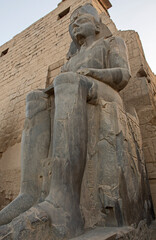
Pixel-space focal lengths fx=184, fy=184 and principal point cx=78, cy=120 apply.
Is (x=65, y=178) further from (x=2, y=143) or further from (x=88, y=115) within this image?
(x=2, y=143)

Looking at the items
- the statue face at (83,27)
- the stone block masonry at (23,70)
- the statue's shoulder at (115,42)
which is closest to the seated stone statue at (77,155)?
the statue's shoulder at (115,42)

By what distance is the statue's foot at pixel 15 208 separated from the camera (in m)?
1.12

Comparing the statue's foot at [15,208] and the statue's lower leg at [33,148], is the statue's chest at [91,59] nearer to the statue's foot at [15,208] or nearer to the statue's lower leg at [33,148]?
the statue's lower leg at [33,148]

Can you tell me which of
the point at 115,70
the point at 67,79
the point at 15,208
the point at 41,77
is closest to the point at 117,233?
the point at 15,208

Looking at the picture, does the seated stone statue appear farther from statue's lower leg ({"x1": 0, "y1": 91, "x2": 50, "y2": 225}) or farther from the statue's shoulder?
the statue's shoulder

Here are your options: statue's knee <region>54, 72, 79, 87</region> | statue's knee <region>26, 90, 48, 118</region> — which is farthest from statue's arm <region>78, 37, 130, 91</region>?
statue's knee <region>26, 90, 48, 118</region>

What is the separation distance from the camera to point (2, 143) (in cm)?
371

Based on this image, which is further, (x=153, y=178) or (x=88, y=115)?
(x=153, y=178)

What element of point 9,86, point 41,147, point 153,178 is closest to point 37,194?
point 41,147

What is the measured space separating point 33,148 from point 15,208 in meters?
0.44

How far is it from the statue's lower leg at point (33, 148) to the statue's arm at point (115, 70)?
469 millimetres

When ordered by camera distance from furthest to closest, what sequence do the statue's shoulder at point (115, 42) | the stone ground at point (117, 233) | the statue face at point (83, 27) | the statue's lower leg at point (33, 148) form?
the statue face at point (83, 27) → the statue's shoulder at point (115, 42) → the statue's lower leg at point (33, 148) → the stone ground at point (117, 233)

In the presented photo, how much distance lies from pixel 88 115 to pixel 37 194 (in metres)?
0.69

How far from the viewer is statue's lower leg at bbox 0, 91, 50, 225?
127cm
